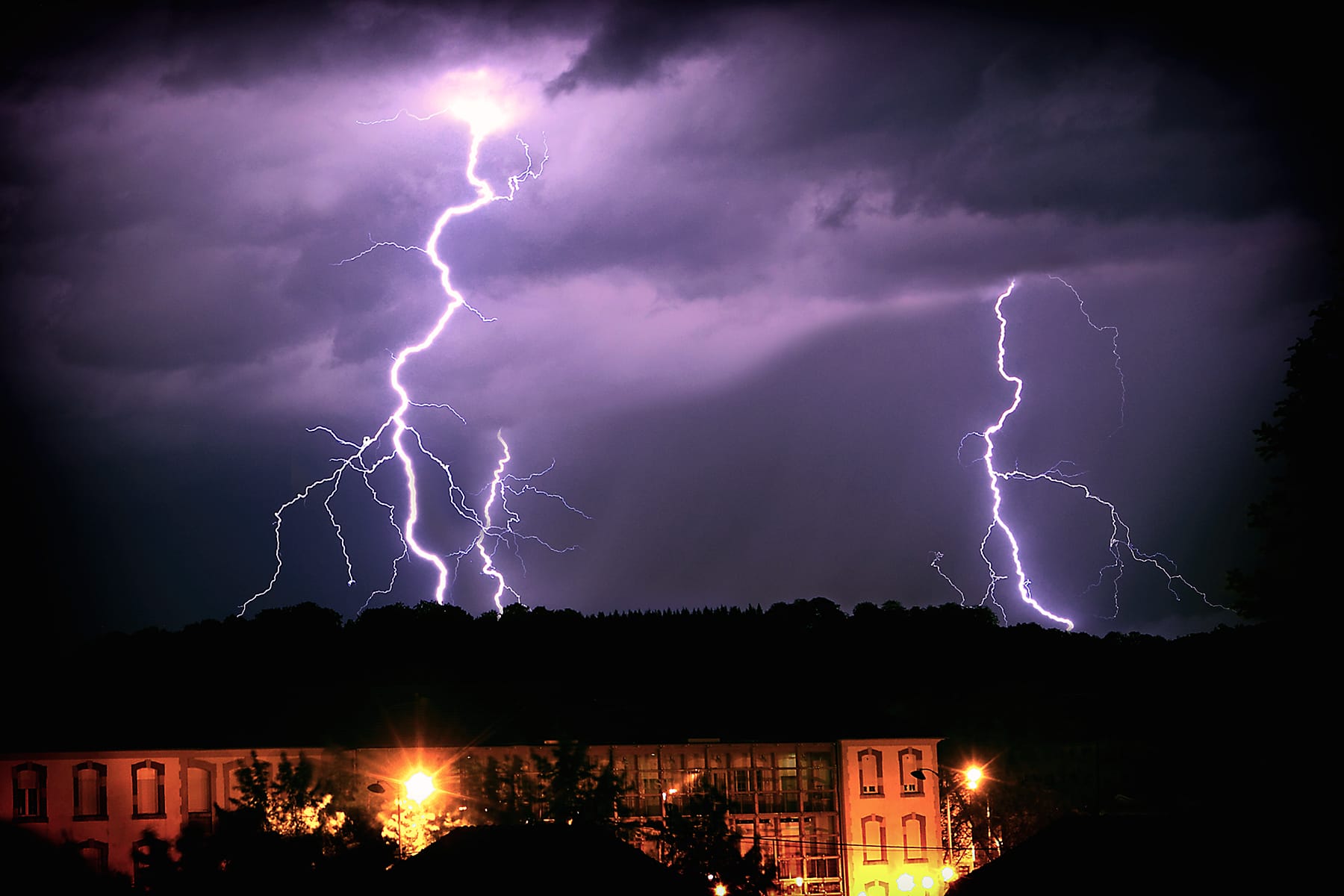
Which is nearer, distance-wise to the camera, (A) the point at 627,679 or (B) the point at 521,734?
(B) the point at 521,734

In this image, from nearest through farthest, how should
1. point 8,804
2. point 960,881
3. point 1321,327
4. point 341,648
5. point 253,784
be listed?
point 1321,327 < point 960,881 < point 253,784 < point 8,804 < point 341,648

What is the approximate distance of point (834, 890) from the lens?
130ft

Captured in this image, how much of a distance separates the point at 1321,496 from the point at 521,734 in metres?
28.2

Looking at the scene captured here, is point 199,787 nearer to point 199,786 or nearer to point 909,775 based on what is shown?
point 199,786

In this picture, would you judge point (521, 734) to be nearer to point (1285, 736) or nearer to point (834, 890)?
point (834, 890)

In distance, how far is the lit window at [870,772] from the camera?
133ft

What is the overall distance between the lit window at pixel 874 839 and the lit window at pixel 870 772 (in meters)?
0.83

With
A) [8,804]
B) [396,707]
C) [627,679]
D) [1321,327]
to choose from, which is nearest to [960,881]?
[1321,327]

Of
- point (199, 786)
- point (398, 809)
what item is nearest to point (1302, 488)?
point (398, 809)

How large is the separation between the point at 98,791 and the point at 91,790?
7.5 inches

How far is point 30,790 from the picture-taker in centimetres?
3897

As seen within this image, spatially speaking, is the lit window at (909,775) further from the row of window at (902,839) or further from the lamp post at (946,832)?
the row of window at (902,839)

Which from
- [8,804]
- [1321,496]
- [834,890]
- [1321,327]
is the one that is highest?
[1321,327]

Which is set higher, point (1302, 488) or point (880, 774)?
point (1302, 488)
